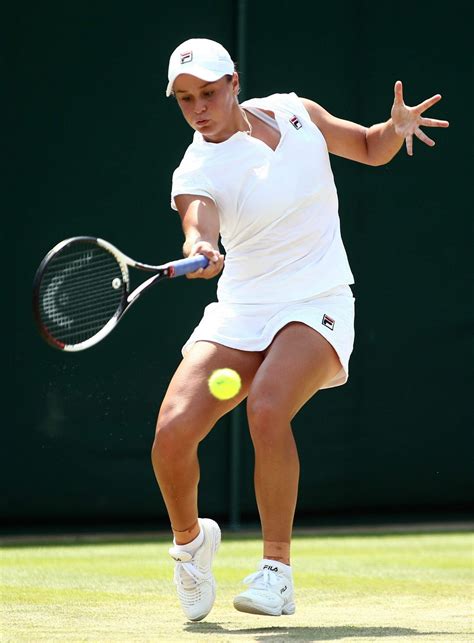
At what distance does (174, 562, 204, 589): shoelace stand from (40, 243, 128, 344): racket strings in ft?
2.29

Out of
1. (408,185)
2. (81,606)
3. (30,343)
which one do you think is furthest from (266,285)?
(408,185)

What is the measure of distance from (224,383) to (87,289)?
46 centimetres

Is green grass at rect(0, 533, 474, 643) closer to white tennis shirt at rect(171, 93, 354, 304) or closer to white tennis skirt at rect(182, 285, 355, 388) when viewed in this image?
white tennis skirt at rect(182, 285, 355, 388)

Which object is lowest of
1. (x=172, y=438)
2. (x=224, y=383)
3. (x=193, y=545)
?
(x=193, y=545)

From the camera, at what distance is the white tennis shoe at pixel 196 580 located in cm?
390

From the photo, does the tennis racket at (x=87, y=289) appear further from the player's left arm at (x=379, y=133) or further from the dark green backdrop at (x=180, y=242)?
the dark green backdrop at (x=180, y=242)

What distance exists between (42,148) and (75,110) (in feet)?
0.77

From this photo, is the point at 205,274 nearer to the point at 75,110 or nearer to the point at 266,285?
the point at 266,285

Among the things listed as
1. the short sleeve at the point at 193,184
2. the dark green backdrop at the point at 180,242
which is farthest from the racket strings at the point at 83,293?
the dark green backdrop at the point at 180,242

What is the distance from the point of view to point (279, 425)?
12.5 feet

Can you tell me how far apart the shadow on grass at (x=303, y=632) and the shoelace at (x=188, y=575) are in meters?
0.14

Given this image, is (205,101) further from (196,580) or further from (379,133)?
(196,580)

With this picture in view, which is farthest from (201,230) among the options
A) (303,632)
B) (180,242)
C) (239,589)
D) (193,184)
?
(180,242)

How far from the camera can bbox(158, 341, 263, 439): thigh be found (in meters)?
3.88
